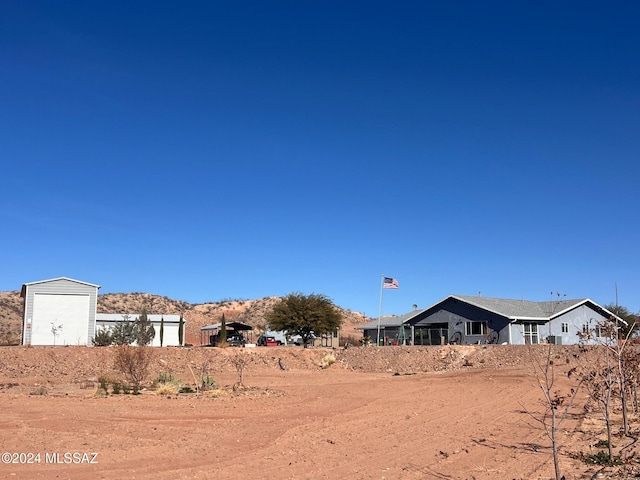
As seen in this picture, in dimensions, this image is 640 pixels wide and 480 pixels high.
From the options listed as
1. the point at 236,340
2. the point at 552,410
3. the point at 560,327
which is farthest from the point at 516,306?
the point at 552,410

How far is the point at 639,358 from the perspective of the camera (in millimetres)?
15180

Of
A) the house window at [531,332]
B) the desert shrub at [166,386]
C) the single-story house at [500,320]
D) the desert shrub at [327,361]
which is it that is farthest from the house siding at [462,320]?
the desert shrub at [166,386]

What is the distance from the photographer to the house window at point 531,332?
4847cm

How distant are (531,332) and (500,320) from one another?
2681 millimetres

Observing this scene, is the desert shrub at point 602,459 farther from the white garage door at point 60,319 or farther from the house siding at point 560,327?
the white garage door at point 60,319

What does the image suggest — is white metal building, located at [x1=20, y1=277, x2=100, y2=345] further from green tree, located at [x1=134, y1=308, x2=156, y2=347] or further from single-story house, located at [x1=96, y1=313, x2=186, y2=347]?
single-story house, located at [x1=96, y1=313, x2=186, y2=347]

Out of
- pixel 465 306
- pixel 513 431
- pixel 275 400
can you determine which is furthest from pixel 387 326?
pixel 513 431

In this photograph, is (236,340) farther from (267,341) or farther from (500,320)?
(500,320)

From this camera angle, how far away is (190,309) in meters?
108

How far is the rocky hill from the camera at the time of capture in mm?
87188

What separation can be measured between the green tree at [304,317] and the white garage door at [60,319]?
15255 millimetres

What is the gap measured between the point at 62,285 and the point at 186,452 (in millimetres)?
A: 38199

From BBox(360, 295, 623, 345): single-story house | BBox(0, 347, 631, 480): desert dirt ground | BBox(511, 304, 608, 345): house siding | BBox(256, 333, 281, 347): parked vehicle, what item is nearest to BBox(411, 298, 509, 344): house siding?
BBox(360, 295, 623, 345): single-story house

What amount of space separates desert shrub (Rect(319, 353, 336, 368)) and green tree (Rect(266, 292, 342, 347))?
6.90 m
